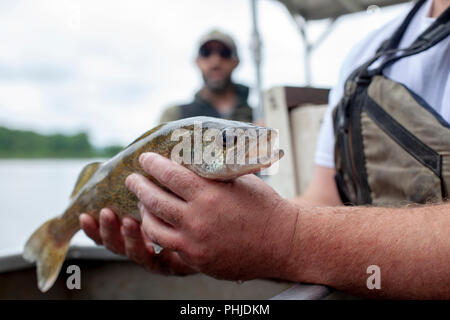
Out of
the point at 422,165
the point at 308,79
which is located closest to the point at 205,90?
the point at 308,79

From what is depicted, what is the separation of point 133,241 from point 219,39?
14.0 feet

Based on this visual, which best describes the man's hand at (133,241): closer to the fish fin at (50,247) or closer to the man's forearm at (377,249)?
the fish fin at (50,247)

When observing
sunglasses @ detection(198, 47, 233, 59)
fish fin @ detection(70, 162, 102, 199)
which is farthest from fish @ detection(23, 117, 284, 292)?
sunglasses @ detection(198, 47, 233, 59)

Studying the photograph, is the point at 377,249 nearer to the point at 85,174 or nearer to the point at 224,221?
the point at 224,221

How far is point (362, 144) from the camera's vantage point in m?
1.42

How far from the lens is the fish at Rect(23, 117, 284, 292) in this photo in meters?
0.96

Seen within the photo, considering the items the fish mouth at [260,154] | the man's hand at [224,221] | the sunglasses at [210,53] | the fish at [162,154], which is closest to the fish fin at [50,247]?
the fish at [162,154]

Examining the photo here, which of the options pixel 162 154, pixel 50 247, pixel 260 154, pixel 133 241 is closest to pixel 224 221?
pixel 260 154

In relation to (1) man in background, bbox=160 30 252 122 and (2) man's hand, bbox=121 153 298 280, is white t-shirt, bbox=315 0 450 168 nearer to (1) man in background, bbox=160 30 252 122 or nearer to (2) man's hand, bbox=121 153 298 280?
(2) man's hand, bbox=121 153 298 280

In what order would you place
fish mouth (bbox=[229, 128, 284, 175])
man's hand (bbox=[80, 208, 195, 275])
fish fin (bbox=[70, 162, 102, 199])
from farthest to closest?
fish fin (bbox=[70, 162, 102, 199]) → man's hand (bbox=[80, 208, 195, 275]) → fish mouth (bbox=[229, 128, 284, 175])

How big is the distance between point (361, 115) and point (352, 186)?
0.95 feet

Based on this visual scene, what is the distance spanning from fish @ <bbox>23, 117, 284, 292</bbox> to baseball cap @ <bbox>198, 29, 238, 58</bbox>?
393 cm

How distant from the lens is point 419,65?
4.50ft

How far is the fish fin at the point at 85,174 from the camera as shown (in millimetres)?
1812
